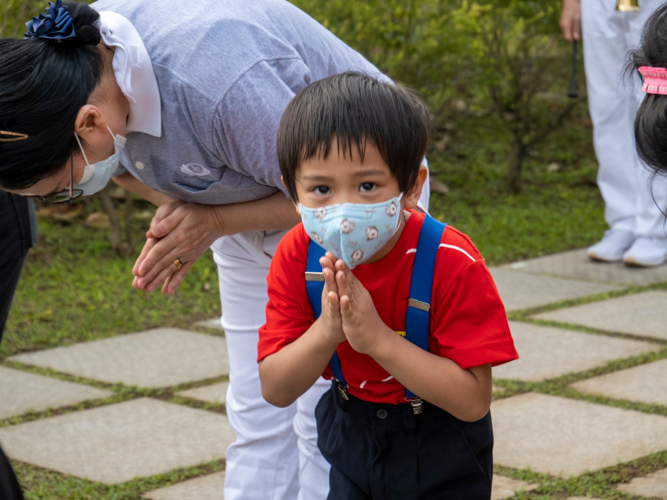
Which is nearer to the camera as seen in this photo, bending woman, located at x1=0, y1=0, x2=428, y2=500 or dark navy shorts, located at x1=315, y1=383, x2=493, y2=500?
dark navy shorts, located at x1=315, y1=383, x2=493, y2=500

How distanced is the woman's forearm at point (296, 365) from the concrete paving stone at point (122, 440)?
114cm

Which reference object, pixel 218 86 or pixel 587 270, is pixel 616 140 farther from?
pixel 218 86

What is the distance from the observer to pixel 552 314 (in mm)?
3953

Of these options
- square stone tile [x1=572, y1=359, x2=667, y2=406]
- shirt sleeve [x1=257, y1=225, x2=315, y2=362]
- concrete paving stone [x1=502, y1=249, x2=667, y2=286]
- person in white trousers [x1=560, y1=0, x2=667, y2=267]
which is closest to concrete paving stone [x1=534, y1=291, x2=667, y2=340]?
concrete paving stone [x1=502, y1=249, x2=667, y2=286]

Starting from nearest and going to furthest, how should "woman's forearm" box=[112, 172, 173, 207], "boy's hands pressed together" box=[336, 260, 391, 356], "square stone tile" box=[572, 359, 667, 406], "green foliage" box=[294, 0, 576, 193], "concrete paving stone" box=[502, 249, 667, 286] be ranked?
"boy's hands pressed together" box=[336, 260, 391, 356], "woman's forearm" box=[112, 172, 173, 207], "square stone tile" box=[572, 359, 667, 406], "concrete paving stone" box=[502, 249, 667, 286], "green foliage" box=[294, 0, 576, 193]

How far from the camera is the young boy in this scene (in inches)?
60.3

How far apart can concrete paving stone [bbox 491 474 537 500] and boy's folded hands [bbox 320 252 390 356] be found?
3.58 feet

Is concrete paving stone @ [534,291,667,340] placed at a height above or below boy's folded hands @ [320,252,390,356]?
below

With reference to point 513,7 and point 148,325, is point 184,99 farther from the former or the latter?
point 513,7

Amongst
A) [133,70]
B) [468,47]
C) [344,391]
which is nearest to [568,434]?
[344,391]

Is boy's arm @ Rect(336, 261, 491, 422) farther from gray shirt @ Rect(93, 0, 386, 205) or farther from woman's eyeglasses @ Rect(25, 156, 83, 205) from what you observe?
woman's eyeglasses @ Rect(25, 156, 83, 205)

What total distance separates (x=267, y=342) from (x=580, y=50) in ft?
17.4

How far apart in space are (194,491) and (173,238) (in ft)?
2.88

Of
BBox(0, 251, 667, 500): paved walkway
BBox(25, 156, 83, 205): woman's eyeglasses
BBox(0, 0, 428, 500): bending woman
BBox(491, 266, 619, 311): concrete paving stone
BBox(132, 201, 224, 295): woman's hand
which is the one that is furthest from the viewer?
BBox(491, 266, 619, 311): concrete paving stone
